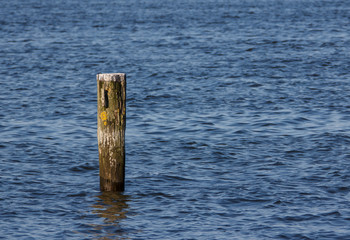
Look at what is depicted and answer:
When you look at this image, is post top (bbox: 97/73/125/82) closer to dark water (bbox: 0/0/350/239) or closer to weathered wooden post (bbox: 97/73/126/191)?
weathered wooden post (bbox: 97/73/126/191)

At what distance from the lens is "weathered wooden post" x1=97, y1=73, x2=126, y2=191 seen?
10.1 metres

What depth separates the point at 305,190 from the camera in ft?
37.7

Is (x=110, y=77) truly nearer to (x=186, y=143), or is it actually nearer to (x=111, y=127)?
(x=111, y=127)

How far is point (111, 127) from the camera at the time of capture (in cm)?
1046

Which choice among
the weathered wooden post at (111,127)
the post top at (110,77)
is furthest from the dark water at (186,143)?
the post top at (110,77)

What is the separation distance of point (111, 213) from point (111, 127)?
5.24 ft

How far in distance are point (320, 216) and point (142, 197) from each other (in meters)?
3.48

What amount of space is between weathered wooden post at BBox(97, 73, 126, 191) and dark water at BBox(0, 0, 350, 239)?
456mm

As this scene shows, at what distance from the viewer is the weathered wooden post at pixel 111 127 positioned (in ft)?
33.3

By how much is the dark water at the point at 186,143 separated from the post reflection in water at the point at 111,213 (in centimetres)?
4

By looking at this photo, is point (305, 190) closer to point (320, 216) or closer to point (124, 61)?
point (320, 216)

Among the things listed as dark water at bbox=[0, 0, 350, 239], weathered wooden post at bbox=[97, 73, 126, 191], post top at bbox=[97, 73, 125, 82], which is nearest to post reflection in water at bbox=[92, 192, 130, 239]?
dark water at bbox=[0, 0, 350, 239]

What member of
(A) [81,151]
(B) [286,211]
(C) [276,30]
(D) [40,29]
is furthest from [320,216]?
(D) [40,29]

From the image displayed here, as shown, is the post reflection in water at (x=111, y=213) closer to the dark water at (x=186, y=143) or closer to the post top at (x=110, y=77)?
the dark water at (x=186, y=143)
